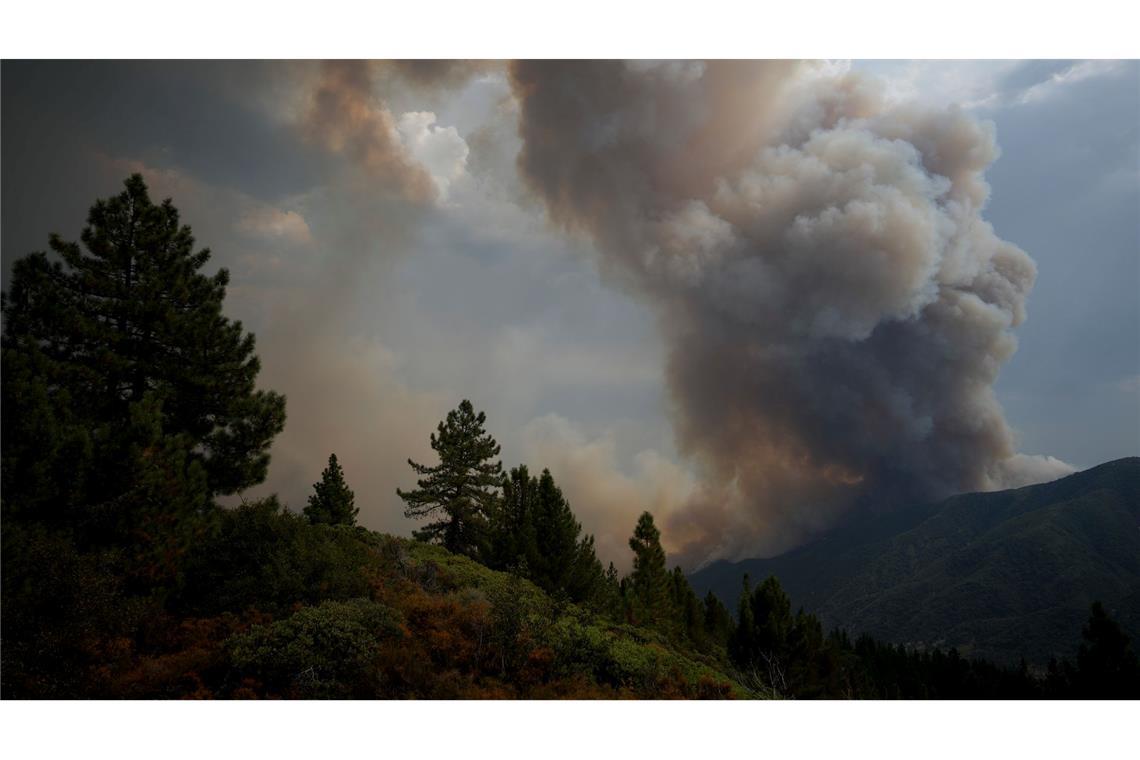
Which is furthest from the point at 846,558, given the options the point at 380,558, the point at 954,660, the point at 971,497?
the point at 380,558

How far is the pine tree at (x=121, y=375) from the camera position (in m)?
7.96

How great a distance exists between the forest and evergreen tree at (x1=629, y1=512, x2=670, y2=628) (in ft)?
55.3

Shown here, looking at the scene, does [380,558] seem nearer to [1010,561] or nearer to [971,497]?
[1010,561]

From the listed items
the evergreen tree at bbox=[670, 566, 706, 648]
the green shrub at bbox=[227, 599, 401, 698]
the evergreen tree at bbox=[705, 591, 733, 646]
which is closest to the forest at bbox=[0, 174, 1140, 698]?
the green shrub at bbox=[227, 599, 401, 698]

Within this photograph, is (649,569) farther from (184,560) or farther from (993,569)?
(993,569)

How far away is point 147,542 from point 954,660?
59.4 metres

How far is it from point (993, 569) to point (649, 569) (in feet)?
440

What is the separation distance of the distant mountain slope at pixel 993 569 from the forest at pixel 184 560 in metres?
105

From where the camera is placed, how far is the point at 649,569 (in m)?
30.6

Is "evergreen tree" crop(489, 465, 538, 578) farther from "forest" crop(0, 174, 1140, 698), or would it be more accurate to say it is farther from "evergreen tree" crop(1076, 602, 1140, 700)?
"evergreen tree" crop(1076, 602, 1140, 700)

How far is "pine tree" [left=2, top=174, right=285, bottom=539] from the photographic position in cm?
796

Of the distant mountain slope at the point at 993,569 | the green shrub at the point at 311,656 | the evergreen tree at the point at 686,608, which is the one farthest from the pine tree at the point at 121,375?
the distant mountain slope at the point at 993,569

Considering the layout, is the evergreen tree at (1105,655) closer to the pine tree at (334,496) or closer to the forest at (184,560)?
the forest at (184,560)

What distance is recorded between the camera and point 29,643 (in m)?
7.15
